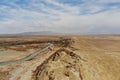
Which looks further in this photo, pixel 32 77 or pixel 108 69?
pixel 108 69

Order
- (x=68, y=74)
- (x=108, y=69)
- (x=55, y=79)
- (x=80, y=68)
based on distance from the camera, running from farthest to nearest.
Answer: (x=108, y=69) < (x=80, y=68) < (x=68, y=74) < (x=55, y=79)

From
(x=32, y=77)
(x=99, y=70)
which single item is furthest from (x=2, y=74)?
(x=99, y=70)

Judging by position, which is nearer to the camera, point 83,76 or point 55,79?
point 55,79

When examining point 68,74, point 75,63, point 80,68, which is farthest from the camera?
point 75,63

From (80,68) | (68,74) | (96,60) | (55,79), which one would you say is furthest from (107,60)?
(55,79)

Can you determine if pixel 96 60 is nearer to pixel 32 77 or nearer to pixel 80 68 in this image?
pixel 80 68

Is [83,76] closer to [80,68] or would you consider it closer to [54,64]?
[80,68]

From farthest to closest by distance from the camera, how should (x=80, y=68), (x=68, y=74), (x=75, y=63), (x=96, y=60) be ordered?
(x=96, y=60)
(x=75, y=63)
(x=80, y=68)
(x=68, y=74)

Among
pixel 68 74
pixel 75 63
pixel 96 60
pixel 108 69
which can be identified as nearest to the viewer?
pixel 68 74
